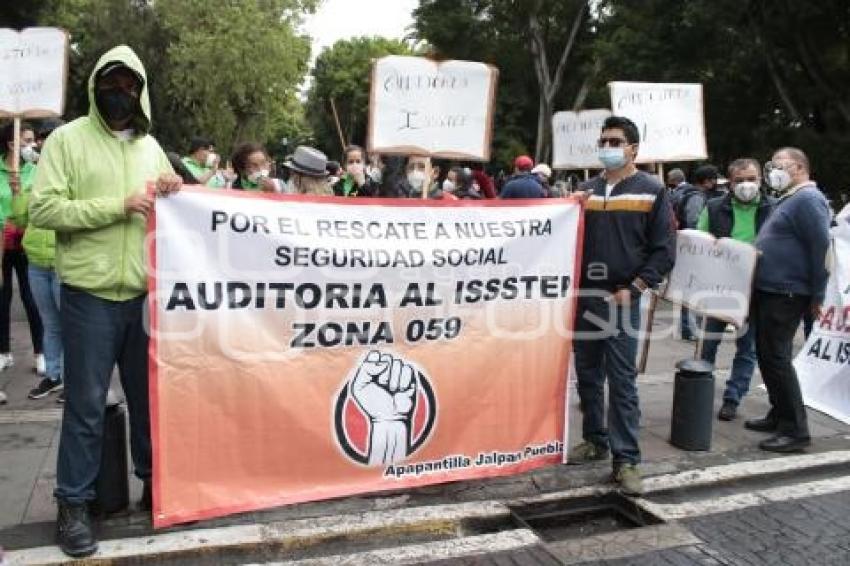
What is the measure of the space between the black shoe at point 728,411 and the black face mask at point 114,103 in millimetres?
4600

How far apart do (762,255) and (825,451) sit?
1356 millimetres

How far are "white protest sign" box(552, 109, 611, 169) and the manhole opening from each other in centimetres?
390

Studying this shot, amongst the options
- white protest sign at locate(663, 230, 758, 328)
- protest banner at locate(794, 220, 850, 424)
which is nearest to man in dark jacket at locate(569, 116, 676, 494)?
white protest sign at locate(663, 230, 758, 328)

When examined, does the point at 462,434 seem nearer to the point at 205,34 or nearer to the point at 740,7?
the point at 740,7

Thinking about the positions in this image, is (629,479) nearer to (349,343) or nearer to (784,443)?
(784,443)

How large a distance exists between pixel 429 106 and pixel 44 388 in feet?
11.9

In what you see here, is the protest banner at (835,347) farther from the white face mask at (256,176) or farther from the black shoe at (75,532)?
the black shoe at (75,532)

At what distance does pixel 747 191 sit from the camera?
6.30 m

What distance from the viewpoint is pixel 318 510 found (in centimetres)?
423

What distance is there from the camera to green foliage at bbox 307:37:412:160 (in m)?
61.5

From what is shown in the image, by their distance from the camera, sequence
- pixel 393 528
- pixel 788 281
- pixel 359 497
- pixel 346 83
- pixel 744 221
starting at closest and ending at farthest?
pixel 393 528
pixel 359 497
pixel 788 281
pixel 744 221
pixel 346 83

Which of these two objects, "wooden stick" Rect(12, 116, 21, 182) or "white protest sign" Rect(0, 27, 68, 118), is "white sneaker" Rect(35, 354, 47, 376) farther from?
"white protest sign" Rect(0, 27, 68, 118)

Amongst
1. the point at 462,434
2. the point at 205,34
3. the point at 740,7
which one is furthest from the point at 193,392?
the point at 205,34

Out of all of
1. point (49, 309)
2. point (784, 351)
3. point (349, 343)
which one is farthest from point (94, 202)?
point (784, 351)
